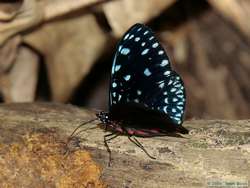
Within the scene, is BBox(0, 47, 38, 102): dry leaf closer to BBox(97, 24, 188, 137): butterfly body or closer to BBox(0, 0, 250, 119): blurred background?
BBox(0, 0, 250, 119): blurred background

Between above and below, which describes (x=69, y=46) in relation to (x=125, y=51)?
above

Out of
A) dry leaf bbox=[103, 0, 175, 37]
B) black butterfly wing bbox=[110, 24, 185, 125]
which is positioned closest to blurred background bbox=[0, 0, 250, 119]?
dry leaf bbox=[103, 0, 175, 37]

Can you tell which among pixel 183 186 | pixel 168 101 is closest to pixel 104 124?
pixel 168 101

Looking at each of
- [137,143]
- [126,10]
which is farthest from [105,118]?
[126,10]

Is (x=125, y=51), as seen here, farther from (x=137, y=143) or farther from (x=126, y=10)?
(x=126, y=10)

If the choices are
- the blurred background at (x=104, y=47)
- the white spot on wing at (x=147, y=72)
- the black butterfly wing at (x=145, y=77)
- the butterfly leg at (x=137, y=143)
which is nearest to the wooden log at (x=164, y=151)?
the butterfly leg at (x=137, y=143)

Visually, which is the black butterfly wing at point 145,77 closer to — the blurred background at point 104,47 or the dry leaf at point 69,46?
the blurred background at point 104,47

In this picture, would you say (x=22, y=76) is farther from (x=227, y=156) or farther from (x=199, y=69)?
(x=227, y=156)
